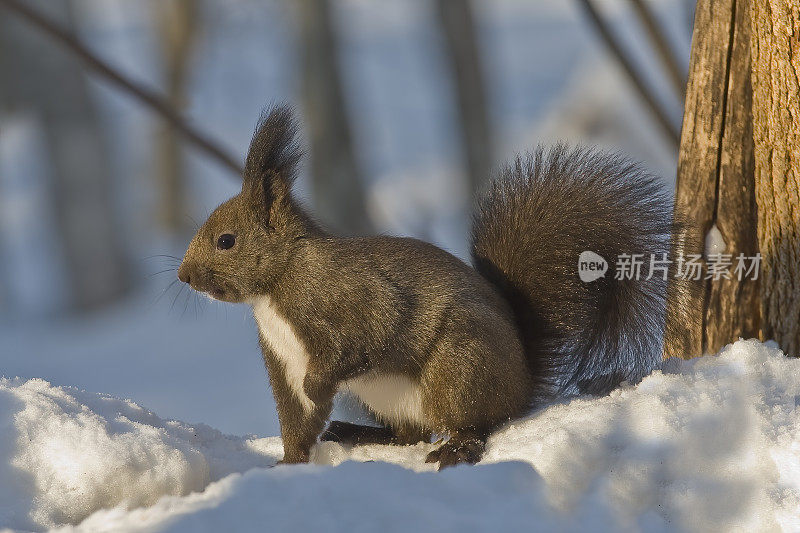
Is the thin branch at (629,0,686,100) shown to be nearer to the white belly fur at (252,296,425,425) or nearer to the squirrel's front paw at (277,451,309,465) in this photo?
the white belly fur at (252,296,425,425)

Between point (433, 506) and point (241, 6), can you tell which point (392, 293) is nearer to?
point (433, 506)

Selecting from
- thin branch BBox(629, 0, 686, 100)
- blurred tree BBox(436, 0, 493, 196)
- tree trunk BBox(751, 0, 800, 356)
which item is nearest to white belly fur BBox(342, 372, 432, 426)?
tree trunk BBox(751, 0, 800, 356)

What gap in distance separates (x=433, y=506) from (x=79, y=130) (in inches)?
270

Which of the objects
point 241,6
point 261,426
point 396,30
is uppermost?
point 396,30

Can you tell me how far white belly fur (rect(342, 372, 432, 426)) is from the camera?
1785 millimetres

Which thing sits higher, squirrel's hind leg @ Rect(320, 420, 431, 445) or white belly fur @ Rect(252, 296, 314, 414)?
white belly fur @ Rect(252, 296, 314, 414)

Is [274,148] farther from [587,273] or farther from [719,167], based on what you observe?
[719,167]

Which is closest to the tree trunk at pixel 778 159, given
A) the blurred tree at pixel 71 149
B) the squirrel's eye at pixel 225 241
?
the squirrel's eye at pixel 225 241

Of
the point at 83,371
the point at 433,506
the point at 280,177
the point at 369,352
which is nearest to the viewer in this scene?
the point at 433,506

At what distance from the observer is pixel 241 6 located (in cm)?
930

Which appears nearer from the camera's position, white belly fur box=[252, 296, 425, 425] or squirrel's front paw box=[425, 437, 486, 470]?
squirrel's front paw box=[425, 437, 486, 470]

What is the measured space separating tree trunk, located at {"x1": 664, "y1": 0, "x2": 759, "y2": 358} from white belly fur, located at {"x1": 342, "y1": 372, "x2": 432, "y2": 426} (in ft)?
1.89

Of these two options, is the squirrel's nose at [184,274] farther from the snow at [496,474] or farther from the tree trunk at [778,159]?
the tree trunk at [778,159]

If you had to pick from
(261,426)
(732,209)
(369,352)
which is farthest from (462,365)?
(261,426)
